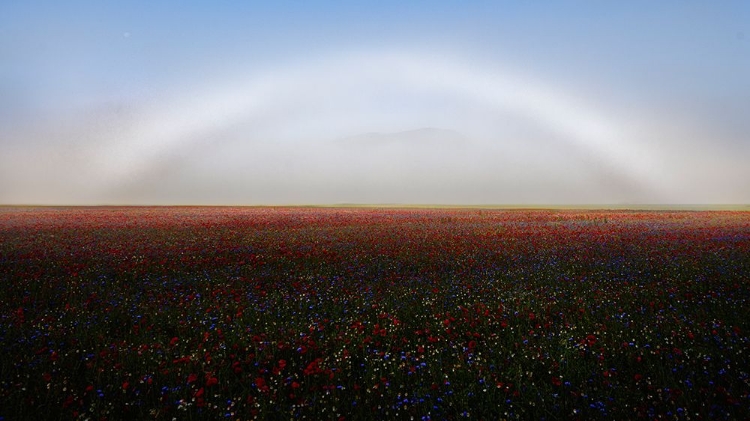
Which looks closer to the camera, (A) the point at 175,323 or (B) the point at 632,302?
(A) the point at 175,323

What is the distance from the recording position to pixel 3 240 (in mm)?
16641

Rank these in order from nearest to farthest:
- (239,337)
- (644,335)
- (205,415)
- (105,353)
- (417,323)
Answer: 1. (205,415)
2. (105,353)
3. (644,335)
4. (239,337)
5. (417,323)

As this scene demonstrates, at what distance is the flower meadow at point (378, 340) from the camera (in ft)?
12.3

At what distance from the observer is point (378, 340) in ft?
17.8

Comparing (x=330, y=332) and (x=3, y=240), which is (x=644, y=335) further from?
(x=3, y=240)

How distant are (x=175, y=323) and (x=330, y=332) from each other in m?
2.77

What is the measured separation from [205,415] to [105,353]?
2292 millimetres

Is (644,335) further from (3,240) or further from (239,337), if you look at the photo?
(3,240)

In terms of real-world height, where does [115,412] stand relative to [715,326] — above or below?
below

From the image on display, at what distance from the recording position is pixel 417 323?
616 centimetres

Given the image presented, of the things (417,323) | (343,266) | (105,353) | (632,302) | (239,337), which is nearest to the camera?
(105,353)

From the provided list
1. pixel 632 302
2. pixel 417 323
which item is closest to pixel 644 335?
pixel 632 302

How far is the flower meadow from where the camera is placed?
376 cm

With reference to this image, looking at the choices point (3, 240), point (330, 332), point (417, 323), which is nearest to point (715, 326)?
point (417, 323)
